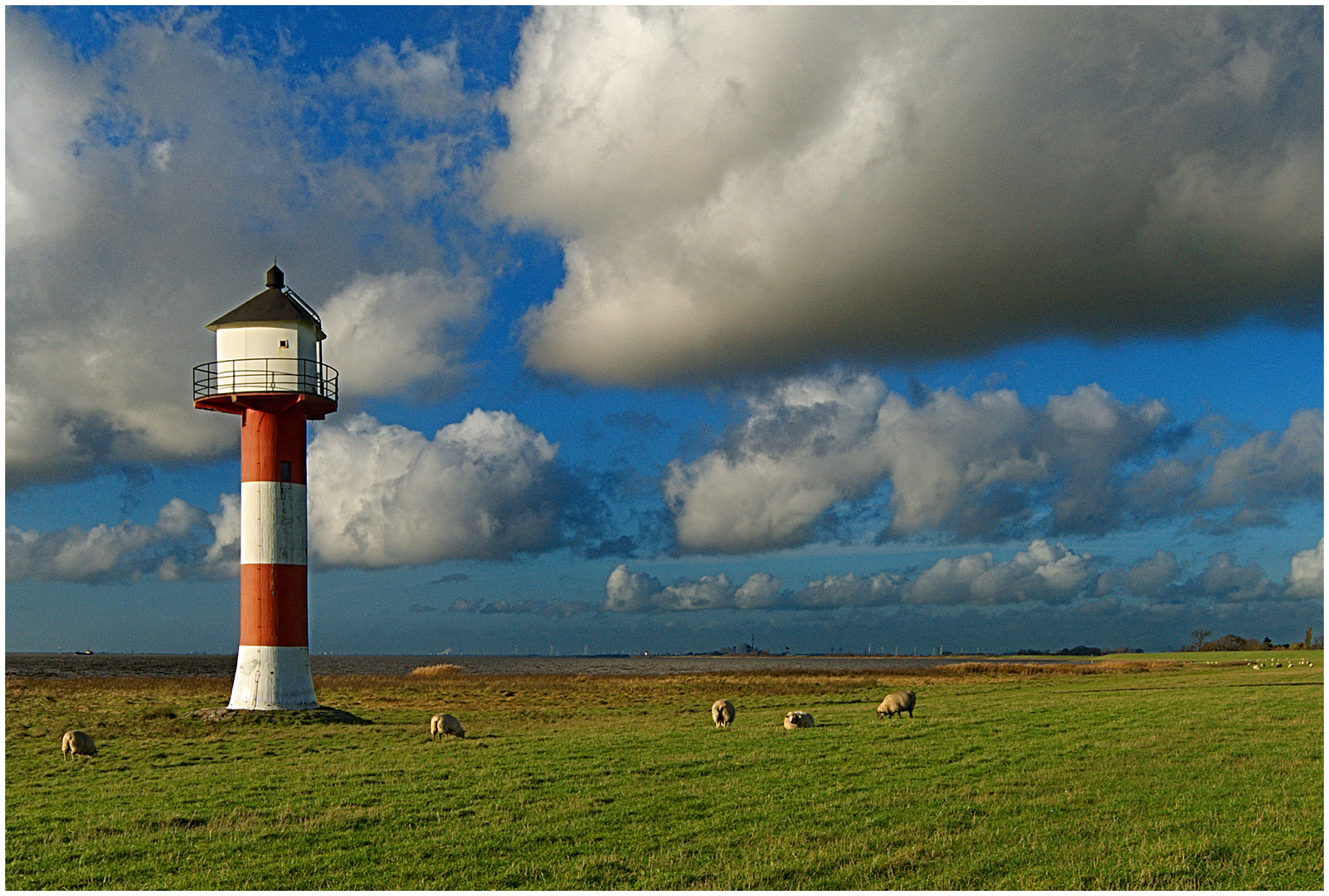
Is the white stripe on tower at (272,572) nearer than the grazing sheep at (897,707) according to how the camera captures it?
No

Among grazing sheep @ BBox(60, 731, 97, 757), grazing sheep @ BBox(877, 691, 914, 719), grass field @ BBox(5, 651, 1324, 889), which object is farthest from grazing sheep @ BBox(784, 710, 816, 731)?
grazing sheep @ BBox(60, 731, 97, 757)

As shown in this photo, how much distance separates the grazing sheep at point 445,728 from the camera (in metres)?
26.8

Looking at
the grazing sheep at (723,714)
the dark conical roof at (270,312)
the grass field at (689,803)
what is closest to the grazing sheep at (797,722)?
the grass field at (689,803)

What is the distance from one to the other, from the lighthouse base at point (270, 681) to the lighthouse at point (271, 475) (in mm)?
26

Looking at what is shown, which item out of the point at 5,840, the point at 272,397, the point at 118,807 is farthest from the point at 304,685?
the point at 5,840

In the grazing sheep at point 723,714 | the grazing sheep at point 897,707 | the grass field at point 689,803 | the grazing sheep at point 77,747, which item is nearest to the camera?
the grass field at point 689,803

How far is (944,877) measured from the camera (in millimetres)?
11492

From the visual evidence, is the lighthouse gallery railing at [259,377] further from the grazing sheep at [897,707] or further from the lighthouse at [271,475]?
the grazing sheep at [897,707]

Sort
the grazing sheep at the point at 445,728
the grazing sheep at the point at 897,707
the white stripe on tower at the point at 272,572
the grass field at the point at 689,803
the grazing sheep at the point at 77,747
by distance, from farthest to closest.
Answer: the white stripe on tower at the point at 272,572
the grazing sheep at the point at 897,707
the grazing sheep at the point at 445,728
the grazing sheep at the point at 77,747
the grass field at the point at 689,803

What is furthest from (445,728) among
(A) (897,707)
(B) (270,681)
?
(A) (897,707)

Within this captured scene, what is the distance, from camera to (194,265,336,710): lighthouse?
30844 mm

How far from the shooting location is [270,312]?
108 feet

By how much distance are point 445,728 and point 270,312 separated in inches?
614

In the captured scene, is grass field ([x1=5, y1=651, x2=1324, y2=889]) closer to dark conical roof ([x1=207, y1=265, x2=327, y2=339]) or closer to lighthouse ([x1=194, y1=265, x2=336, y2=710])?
lighthouse ([x1=194, y1=265, x2=336, y2=710])
